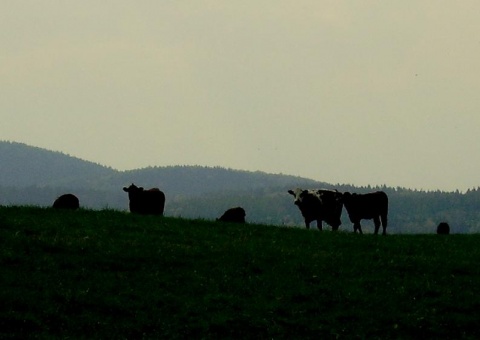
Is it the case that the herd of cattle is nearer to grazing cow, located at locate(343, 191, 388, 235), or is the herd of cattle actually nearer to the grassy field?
grazing cow, located at locate(343, 191, 388, 235)

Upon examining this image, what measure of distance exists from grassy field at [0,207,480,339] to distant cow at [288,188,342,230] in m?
11.1

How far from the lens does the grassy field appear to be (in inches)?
937

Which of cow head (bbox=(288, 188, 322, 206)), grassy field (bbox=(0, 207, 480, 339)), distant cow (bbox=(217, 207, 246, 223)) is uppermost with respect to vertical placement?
cow head (bbox=(288, 188, 322, 206))

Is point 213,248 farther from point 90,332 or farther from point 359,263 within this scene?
point 90,332

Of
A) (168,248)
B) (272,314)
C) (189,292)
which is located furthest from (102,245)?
(272,314)

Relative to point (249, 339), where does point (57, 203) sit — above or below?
Answer: above

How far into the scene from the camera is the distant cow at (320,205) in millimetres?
48438

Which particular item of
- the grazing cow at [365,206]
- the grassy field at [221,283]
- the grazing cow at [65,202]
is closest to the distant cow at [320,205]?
the grazing cow at [365,206]

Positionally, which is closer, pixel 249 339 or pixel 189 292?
pixel 249 339

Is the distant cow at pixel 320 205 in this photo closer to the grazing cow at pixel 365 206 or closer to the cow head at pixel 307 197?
the cow head at pixel 307 197

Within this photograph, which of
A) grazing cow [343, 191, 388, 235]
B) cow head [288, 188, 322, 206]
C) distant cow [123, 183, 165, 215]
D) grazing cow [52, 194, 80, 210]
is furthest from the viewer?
distant cow [123, 183, 165, 215]

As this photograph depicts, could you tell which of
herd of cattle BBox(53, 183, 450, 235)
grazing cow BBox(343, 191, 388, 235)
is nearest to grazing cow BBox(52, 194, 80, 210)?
herd of cattle BBox(53, 183, 450, 235)

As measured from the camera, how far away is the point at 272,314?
82.1 feet

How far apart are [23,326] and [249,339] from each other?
586cm
